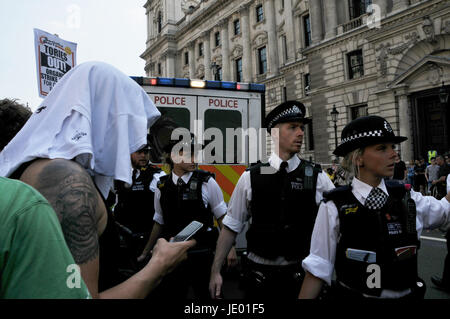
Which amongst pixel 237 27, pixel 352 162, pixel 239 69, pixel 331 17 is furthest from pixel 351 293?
pixel 237 27

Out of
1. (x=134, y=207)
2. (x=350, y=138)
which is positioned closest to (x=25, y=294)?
(x=350, y=138)

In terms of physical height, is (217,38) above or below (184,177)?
above

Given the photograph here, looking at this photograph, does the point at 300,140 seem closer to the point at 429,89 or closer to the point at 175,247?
the point at 175,247

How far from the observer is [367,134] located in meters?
2.38

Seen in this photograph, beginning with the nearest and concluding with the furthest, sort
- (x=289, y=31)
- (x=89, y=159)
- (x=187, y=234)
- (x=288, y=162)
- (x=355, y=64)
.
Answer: (x=89, y=159) → (x=187, y=234) → (x=288, y=162) → (x=355, y=64) → (x=289, y=31)

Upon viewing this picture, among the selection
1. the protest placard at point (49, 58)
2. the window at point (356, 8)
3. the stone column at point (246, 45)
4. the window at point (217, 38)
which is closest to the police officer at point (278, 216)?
the protest placard at point (49, 58)

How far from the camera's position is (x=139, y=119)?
1.53 meters

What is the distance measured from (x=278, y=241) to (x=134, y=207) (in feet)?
9.13

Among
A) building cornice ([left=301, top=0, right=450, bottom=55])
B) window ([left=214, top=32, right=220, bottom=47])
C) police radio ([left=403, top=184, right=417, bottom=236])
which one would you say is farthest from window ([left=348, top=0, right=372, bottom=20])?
police radio ([left=403, top=184, right=417, bottom=236])

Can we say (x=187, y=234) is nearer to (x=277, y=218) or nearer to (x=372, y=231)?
(x=372, y=231)

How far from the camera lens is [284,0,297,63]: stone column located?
3134cm

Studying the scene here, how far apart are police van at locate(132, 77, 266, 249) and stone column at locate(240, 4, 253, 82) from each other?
31627 mm

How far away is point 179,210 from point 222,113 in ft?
8.29
